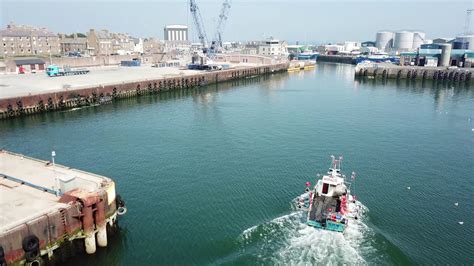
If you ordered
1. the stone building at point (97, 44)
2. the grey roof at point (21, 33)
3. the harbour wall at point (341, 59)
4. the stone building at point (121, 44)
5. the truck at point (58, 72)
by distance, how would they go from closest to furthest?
the truck at point (58, 72) < the grey roof at point (21, 33) < the stone building at point (97, 44) < the stone building at point (121, 44) < the harbour wall at point (341, 59)

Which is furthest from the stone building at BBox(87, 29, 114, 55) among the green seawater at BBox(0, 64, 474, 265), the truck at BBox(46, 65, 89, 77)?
the green seawater at BBox(0, 64, 474, 265)

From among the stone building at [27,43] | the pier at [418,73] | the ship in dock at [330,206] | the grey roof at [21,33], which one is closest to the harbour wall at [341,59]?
the pier at [418,73]

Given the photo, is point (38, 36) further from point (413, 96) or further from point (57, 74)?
point (413, 96)

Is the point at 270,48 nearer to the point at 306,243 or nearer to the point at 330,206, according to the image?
the point at 330,206

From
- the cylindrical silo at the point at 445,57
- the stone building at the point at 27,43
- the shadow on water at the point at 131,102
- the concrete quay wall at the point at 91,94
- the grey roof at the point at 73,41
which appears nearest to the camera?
the shadow on water at the point at 131,102

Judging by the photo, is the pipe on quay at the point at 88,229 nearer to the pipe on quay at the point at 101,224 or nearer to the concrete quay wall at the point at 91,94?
the pipe on quay at the point at 101,224

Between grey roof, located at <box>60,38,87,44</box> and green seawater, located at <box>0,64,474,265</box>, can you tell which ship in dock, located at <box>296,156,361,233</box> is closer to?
green seawater, located at <box>0,64,474,265</box>
